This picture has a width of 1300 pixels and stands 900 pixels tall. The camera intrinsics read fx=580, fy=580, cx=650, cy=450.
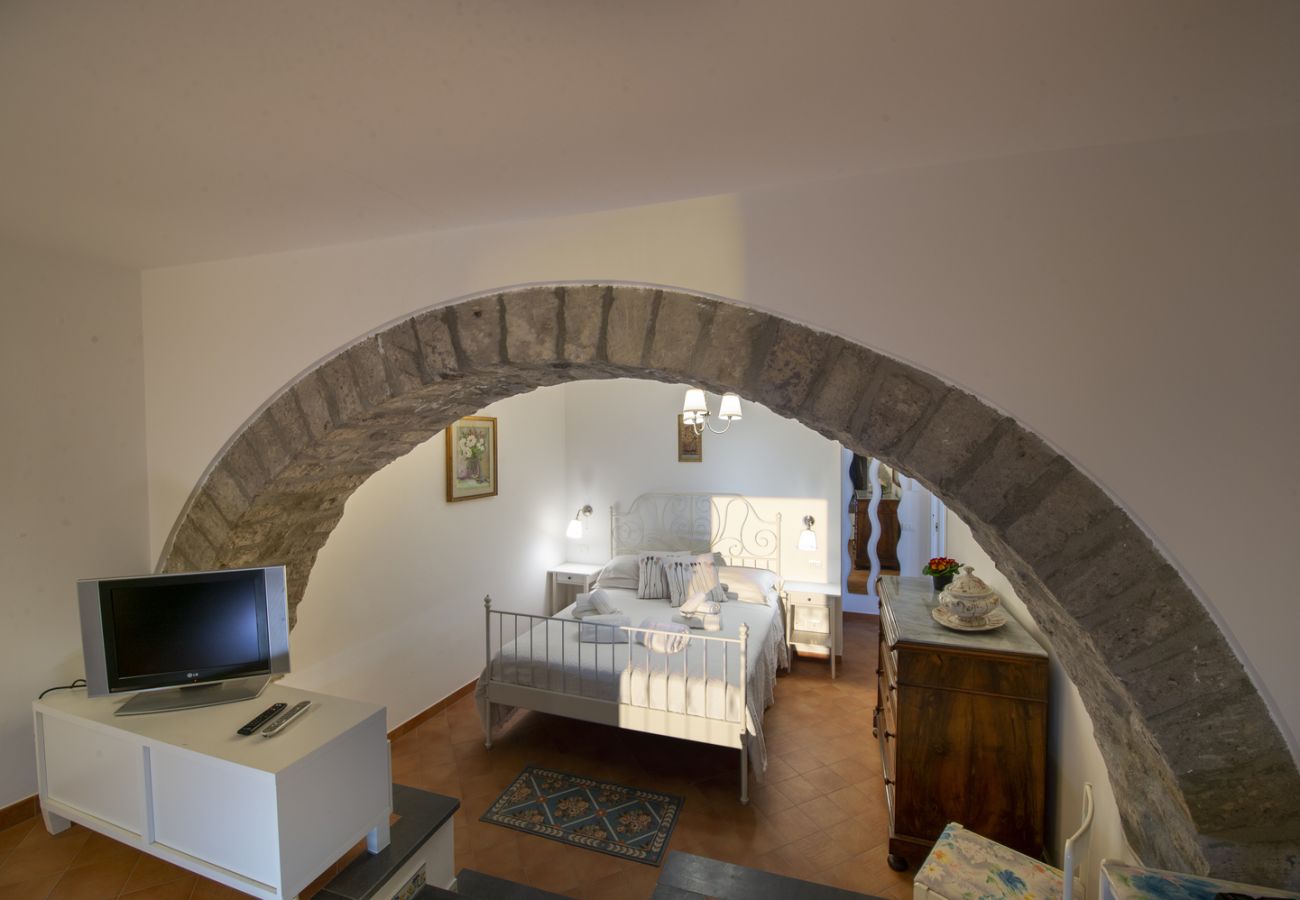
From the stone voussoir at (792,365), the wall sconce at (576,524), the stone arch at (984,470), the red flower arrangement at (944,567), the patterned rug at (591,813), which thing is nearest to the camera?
the stone arch at (984,470)

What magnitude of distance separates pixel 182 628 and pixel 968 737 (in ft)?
9.70

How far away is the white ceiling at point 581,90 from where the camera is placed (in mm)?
868

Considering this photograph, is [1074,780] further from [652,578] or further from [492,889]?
[652,578]

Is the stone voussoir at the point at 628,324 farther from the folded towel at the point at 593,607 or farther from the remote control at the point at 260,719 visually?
the folded towel at the point at 593,607

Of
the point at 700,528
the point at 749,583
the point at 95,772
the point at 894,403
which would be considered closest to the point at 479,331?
the point at 894,403

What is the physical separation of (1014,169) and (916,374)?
1.62 feet

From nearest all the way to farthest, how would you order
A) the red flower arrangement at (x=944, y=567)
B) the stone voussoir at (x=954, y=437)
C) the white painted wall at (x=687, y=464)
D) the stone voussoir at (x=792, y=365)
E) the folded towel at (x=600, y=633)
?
the stone voussoir at (x=954, y=437)
the stone voussoir at (x=792, y=365)
the red flower arrangement at (x=944, y=567)
the folded towel at (x=600, y=633)
the white painted wall at (x=687, y=464)

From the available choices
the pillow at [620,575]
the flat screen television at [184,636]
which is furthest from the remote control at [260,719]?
the pillow at [620,575]

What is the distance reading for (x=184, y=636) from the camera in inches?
77.9

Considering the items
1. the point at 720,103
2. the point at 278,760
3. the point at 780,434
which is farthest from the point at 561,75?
the point at 780,434

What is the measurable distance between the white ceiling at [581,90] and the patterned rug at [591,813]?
279 centimetres

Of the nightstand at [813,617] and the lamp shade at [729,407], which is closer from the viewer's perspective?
the lamp shade at [729,407]

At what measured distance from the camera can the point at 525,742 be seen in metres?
3.62

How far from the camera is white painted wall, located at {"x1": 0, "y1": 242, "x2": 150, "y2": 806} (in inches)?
77.4
